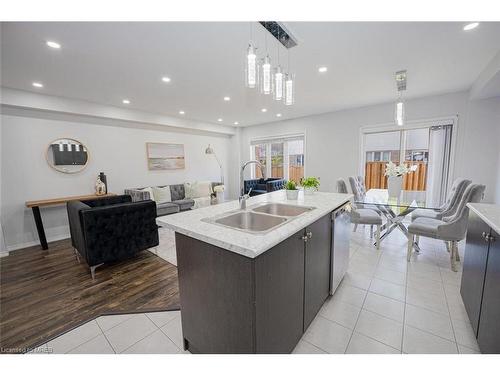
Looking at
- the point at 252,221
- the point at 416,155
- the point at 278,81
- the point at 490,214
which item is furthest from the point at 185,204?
the point at 416,155

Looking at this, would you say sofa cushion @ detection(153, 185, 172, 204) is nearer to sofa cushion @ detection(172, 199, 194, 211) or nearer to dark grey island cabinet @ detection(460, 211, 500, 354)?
sofa cushion @ detection(172, 199, 194, 211)

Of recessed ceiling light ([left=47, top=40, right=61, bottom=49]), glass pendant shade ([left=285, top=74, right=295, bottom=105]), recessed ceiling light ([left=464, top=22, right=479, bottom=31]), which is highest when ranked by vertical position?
recessed ceiling light ([left=47, top=40, right=61, bottom=49])

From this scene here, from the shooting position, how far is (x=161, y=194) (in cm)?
492

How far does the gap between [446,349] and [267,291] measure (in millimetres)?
1459

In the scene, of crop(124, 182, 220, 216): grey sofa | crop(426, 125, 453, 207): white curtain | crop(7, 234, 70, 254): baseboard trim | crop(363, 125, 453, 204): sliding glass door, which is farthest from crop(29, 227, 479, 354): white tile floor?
crop(7, 234, 70, 254): baseboard trim

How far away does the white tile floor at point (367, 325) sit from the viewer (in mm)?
1488

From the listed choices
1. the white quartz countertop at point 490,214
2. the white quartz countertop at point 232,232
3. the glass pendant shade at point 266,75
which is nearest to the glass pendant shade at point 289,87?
the glass pendant shade at point 266,75

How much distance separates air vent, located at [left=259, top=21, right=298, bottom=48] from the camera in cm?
175

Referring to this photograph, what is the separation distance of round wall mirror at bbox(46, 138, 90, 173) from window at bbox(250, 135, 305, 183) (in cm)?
452

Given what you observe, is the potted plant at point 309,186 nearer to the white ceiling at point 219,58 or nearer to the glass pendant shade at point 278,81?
the glass pendant shade at point 278,81

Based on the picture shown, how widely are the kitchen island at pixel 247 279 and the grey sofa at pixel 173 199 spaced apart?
319cm

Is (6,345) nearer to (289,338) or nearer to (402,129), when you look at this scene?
(289,338)
